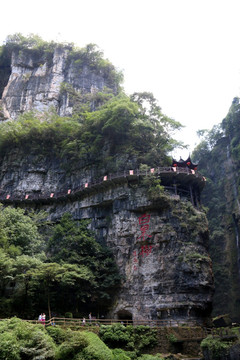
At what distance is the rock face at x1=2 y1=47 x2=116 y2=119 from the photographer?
41719 millimetres

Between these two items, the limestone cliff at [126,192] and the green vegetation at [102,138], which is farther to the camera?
the green vegetation at [102,138]

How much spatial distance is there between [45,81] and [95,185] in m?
22.9

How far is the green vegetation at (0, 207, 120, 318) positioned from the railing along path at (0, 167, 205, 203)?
3.60 meters

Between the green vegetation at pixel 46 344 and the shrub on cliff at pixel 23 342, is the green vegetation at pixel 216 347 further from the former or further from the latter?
the shrub on cliff at pixel 23 342

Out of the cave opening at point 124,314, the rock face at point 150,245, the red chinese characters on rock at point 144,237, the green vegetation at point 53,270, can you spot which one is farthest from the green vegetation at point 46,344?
the red chinese characters on rock at point 144,237

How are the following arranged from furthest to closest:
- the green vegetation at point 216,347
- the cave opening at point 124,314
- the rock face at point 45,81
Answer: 1. the rock face at point 45,81
2. the cave opening at point 124,314
3. the green vegetation at point 216,347

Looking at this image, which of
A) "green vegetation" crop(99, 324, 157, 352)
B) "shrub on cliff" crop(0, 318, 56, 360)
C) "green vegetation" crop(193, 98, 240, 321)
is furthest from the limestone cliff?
"green vegetation" crop(193, 98, 240, 321)

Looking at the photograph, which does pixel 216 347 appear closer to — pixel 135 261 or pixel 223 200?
pixel 135 261

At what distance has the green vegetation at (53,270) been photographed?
1927cm

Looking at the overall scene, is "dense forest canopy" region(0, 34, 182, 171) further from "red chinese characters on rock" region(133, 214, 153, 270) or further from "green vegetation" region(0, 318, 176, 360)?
"green vegetation" region(0, 318, 176, 360)

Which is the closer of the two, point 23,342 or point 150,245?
point 23,342

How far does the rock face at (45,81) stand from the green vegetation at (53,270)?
2055cm

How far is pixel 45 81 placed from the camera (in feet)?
144

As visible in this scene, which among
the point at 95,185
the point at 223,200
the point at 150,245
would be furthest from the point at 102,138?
the point at 223,200
